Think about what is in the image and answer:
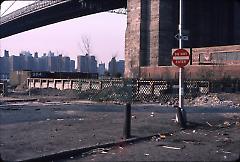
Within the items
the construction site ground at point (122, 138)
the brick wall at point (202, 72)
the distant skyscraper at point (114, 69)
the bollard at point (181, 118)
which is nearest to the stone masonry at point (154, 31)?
the brick wall at point (202, 72)

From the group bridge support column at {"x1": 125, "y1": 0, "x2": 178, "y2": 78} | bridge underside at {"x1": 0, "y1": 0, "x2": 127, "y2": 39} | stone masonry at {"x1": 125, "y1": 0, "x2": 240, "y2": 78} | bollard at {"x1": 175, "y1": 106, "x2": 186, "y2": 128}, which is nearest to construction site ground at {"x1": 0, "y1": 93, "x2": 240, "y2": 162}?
bollard at {"x1": 175, "y1": 106, "x2": 186, "y2": 128}

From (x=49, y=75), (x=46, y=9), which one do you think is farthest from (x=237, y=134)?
(x=46, y=9)

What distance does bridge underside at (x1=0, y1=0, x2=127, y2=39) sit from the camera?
273 feet

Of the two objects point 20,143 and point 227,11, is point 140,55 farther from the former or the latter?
point 20,143

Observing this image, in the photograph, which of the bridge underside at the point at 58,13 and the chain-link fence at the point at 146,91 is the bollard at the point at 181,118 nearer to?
the chain-link fence at the point at 146,91

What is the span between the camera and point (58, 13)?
90062mm

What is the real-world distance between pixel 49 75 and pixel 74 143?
62345 millimetres

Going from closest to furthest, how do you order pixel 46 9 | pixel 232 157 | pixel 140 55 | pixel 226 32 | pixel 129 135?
pixel 232 157
pixel 129 135
pixel 140 55
pixel 226 32
pixel 46 9

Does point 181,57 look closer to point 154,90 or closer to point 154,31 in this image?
point 154,90

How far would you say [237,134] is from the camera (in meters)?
15.1

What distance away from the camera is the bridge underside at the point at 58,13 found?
83.1 meters

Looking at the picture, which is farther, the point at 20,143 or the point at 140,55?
the point at 140,55

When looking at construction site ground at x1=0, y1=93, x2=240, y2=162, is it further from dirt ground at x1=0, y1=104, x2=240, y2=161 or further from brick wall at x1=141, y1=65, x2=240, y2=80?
brick wall at x1=141, y1=65, x2=240, y2=80

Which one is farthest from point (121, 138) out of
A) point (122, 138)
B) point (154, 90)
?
point (154, 90)
